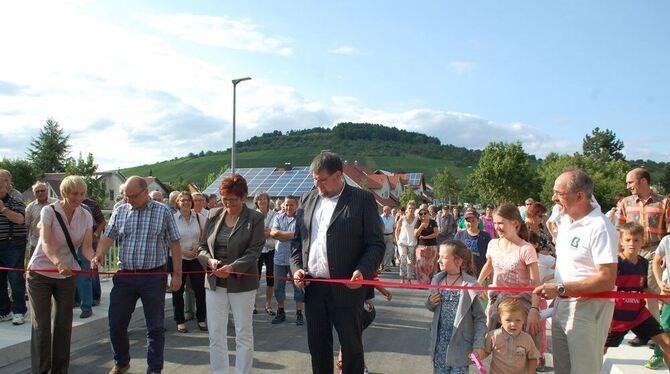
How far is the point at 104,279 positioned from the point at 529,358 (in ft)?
32.0

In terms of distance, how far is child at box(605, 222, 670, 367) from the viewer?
4977 mm

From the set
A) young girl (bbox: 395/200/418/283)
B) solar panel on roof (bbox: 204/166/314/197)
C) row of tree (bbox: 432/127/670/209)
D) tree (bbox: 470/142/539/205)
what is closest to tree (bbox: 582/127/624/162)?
row of tree (bbox: 432/127/670/209)

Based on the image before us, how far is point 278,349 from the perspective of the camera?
286 inches

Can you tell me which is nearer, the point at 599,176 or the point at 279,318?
the point at 279,318

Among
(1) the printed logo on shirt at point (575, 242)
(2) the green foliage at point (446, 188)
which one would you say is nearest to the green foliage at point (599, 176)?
(2) the green foliage at point (446, 188)

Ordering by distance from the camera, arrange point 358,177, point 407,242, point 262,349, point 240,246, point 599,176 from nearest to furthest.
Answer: point 240,246 < point 262,349 < point 407,242 < point 599,176 < point 358,177

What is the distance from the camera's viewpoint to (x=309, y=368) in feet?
21.0

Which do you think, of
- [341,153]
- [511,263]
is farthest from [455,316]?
[341,153]

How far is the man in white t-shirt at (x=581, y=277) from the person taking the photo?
373 cm

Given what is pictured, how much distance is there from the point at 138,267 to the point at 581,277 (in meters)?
4.16

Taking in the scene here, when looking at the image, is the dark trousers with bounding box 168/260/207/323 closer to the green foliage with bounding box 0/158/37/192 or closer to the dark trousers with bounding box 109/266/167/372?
the dark trousers with bounding box 109/266/167/372

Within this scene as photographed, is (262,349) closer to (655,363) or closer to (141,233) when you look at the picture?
(141,233)

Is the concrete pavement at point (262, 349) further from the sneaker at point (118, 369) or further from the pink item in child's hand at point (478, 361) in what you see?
the pink item in child's hand at point (478, 361)

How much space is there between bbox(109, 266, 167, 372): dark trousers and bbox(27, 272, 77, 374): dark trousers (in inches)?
17.7
